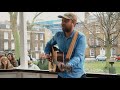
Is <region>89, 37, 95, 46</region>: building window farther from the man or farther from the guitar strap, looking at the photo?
the guitar strap

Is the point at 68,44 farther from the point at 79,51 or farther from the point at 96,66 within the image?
the point at 96,66

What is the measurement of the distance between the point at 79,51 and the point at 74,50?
78mm

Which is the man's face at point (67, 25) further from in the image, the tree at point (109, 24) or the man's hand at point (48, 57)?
the man's hand at point (48, 57)

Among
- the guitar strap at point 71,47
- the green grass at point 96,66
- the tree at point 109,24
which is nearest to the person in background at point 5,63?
the guitar strap at point 71,47

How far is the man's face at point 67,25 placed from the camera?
3.48 meters

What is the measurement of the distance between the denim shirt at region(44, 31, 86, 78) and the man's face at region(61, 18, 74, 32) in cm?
8

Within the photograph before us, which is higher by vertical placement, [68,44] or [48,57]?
[68,44]

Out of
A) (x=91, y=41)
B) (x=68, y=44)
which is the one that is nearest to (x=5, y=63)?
(x=68, y=44)

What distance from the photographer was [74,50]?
3467 mm

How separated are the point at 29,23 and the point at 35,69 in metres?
0.71

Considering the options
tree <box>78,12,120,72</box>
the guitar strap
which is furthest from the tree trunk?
the guitar strap
